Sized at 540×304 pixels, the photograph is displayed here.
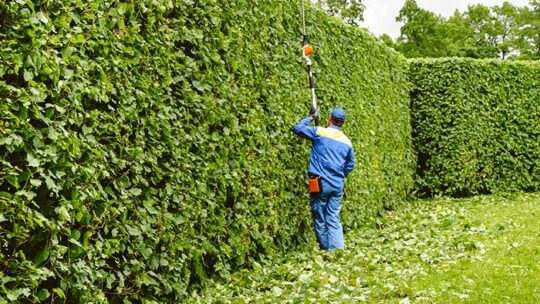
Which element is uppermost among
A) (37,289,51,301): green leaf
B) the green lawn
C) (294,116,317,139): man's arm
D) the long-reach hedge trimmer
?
the long-reach hedge trimmer

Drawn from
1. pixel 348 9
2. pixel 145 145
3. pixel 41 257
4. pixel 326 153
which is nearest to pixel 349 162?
pixel 326 153

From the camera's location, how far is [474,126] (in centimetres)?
1541

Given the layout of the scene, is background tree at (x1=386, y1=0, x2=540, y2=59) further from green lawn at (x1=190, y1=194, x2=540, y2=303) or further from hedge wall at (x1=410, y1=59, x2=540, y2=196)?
green lawn at (x1=190, y1=194, x2=540, y2=303)

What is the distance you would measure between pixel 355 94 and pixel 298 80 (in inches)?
106

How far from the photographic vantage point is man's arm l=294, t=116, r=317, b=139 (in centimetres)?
773

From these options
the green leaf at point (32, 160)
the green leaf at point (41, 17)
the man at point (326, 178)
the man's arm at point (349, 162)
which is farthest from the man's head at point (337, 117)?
the green leaf at point (32, 160)

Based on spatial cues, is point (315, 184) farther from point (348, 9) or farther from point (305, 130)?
point (348, 9)

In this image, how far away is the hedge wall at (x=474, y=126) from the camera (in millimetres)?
15305

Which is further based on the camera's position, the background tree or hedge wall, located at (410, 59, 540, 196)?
the background tree

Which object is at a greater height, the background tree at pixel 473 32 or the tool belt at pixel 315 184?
the background tree at pixel 473 32

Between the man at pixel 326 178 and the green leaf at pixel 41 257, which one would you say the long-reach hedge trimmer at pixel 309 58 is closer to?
the man at pixel 326 178

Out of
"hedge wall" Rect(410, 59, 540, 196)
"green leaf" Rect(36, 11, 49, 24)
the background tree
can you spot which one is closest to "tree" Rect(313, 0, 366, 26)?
the background tree

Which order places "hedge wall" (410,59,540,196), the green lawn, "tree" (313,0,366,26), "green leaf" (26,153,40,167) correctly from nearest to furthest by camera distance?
"green leaf" (26,153,40,167) → the green lawn → "hedge wall" (410,59,540,196) → "tree" (313,0,366,26)

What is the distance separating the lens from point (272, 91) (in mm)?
7438
